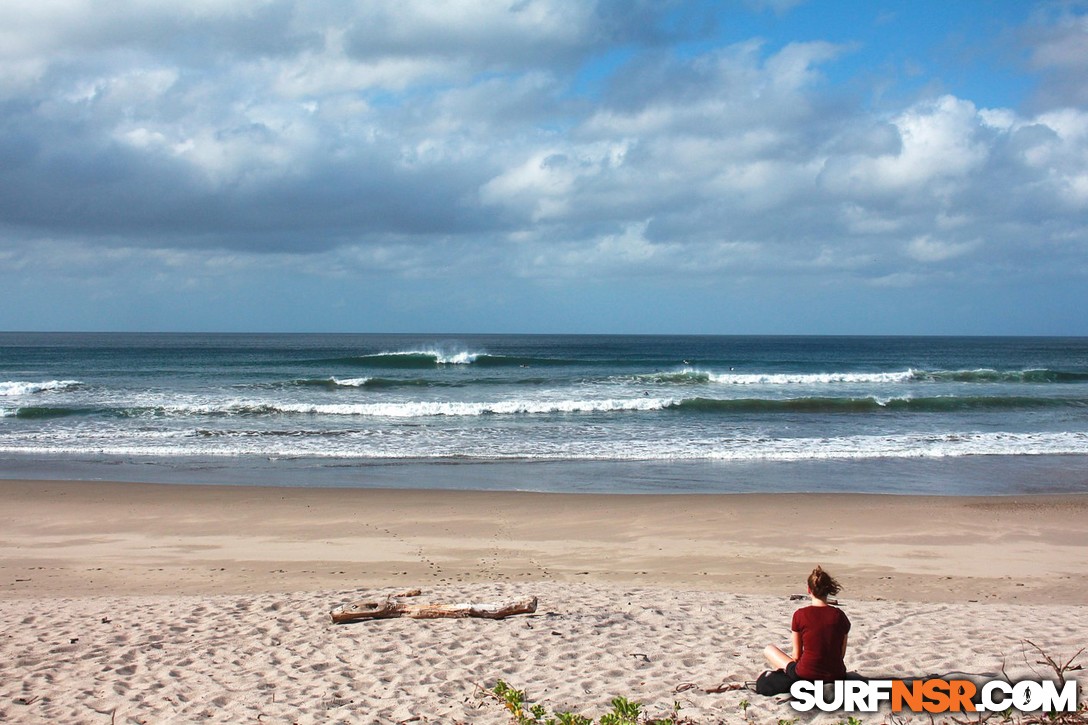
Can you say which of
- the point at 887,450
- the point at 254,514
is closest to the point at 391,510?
the point at 254,514

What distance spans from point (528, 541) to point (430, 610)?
356cm

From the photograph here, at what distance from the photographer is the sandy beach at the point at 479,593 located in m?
5.00

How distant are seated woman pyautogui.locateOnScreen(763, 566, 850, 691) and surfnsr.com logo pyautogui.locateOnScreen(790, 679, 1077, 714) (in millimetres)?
61

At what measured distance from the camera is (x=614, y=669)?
5348 mm

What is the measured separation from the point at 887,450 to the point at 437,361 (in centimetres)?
3147

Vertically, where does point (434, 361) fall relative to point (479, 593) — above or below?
above

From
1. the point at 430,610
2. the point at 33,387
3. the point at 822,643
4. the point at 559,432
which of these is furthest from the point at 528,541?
the point at 33,387

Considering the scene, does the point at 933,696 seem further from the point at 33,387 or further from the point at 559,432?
the point at 33,387

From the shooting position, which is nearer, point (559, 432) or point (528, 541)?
point (528, 541)

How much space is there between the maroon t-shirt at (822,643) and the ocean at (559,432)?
859 centimetres

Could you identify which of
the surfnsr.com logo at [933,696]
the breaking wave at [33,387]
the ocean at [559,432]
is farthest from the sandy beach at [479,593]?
the breaking wave at [33,387]

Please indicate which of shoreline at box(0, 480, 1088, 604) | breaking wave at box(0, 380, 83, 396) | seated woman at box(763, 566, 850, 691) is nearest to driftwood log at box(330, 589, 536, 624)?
shoreline at box(0, 480, 1088, 604)

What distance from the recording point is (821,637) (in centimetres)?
465

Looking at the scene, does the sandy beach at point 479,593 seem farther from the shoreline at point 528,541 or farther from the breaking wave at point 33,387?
the breaking wave at point 33,387
